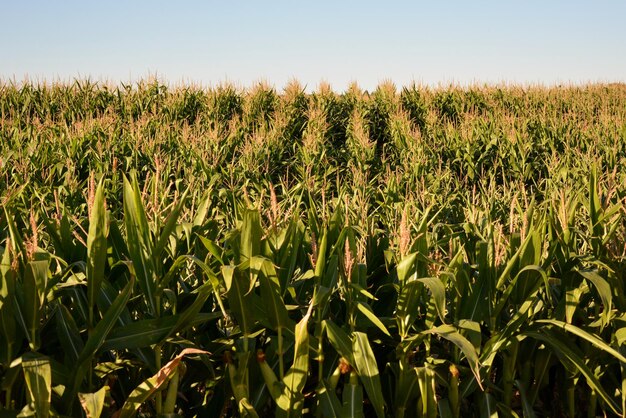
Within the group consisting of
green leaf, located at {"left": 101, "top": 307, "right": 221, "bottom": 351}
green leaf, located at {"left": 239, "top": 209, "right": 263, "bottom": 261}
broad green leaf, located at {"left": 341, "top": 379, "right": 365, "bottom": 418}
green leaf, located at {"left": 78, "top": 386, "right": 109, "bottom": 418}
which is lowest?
broad green leaf, located at {"left": 341, "top": 379, "right": 365, "bottom": 418}

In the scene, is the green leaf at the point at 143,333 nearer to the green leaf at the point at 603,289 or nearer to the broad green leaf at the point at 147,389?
the broad green leaf at the point at 147,389

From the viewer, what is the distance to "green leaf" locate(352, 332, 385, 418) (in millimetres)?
1999

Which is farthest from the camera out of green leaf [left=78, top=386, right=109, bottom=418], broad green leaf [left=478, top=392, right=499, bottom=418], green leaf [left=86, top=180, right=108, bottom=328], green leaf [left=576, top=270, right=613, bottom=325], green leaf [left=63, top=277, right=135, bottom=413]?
broad green leaf [left=478, top=392, right=499, bottom=418]

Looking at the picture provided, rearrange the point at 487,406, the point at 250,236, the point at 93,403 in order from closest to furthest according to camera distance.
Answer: the point at 93,403 → the point at 250,236 → the point at 487,406

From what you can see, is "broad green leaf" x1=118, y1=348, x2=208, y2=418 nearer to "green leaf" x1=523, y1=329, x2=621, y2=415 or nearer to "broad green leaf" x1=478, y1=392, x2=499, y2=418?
"broad green leaf" x1=478, y1=392, x2=499, y2=418

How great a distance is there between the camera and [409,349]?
2182mm

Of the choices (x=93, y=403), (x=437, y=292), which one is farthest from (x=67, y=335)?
(x=437, y=292)

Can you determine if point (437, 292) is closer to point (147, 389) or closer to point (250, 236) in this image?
point (250, 236)

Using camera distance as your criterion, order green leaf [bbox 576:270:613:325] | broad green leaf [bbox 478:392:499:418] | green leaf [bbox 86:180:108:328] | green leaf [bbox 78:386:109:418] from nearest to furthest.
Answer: green leaf [bbox 78:386:109:418]
green leaf [bbox 86:180:108:328]
green leaf [bbox 576:270:613:325]
broad green leaf [bbox 478:392:499:418]

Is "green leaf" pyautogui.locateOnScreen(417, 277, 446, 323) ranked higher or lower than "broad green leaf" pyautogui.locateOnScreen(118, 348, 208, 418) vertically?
higher

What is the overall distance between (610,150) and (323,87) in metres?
Answer: 10.9

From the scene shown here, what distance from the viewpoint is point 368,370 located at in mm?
2004

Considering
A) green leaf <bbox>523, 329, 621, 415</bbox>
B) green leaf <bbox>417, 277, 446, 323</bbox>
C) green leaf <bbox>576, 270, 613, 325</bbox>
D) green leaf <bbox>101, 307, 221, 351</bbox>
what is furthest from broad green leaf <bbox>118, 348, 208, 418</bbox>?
green leaf <bbox>576, 270, 613, 325</bbox>

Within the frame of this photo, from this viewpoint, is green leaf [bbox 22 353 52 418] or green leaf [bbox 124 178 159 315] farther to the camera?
green leaf [bbox 124 178 159 315]
